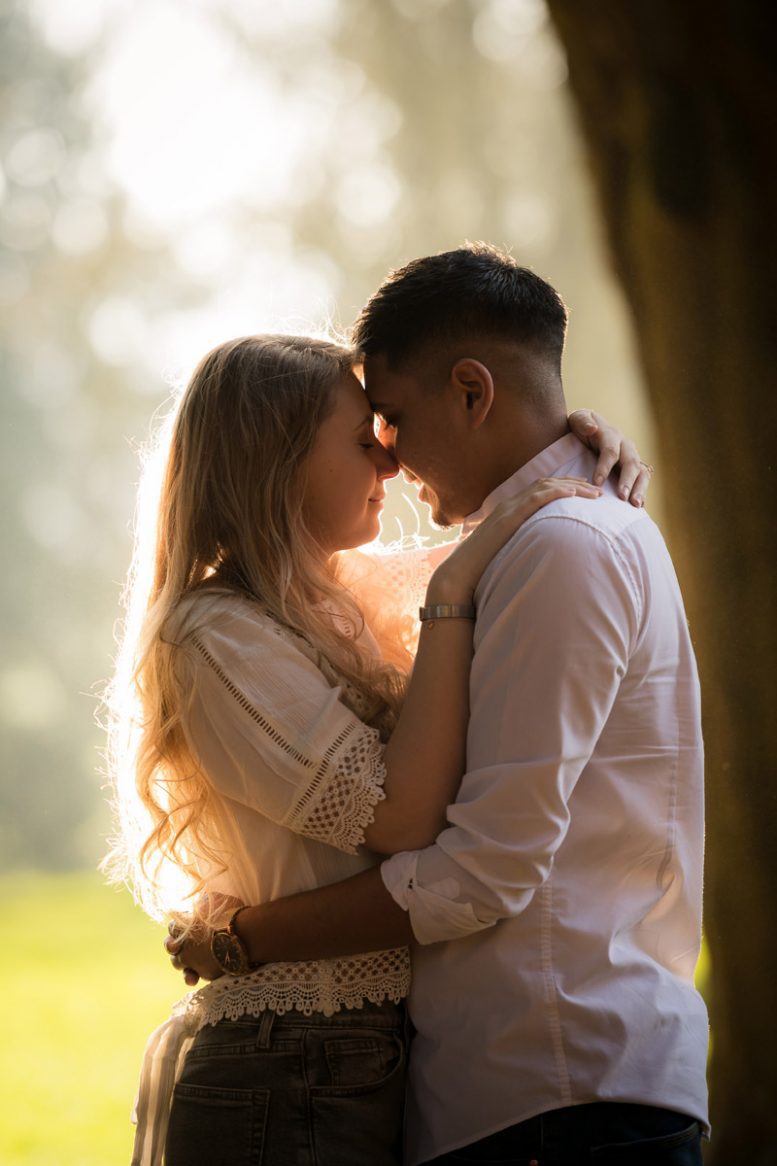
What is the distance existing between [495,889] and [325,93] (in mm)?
2436

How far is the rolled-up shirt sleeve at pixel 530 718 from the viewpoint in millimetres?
1332

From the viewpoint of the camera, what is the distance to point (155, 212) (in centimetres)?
290

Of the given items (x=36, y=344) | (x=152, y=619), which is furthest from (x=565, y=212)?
(x=152, y=619)

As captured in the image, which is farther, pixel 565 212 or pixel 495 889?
pixel 565 212

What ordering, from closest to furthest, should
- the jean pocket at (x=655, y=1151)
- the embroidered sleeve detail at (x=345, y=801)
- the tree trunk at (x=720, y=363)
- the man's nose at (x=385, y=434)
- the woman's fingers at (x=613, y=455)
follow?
the jean pocket at (x=655, y=1151) < the embroidered sleeve detail at (x=345, y=801) < the woman's fingers at (x=613, y=455) < the man's nose at (x=385, y=434) < the tree trunk at (x=720, y=363)

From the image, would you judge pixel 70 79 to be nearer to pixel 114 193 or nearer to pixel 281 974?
pixel 114 193

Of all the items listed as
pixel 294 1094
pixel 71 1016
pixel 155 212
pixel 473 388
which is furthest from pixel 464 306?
pixel 71 1016

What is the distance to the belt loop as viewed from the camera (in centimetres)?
146

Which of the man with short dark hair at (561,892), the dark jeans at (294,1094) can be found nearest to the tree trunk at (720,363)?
the man with short dark hair at (561,892)

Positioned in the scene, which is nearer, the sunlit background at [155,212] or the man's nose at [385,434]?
the man's nose at [385,434]

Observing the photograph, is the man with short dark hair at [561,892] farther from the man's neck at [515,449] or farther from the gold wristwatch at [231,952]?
the man's neck at [515,449]

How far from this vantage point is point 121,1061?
110 inches

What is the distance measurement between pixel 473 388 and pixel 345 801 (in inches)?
23.1

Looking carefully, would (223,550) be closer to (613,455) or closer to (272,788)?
(272,788)
